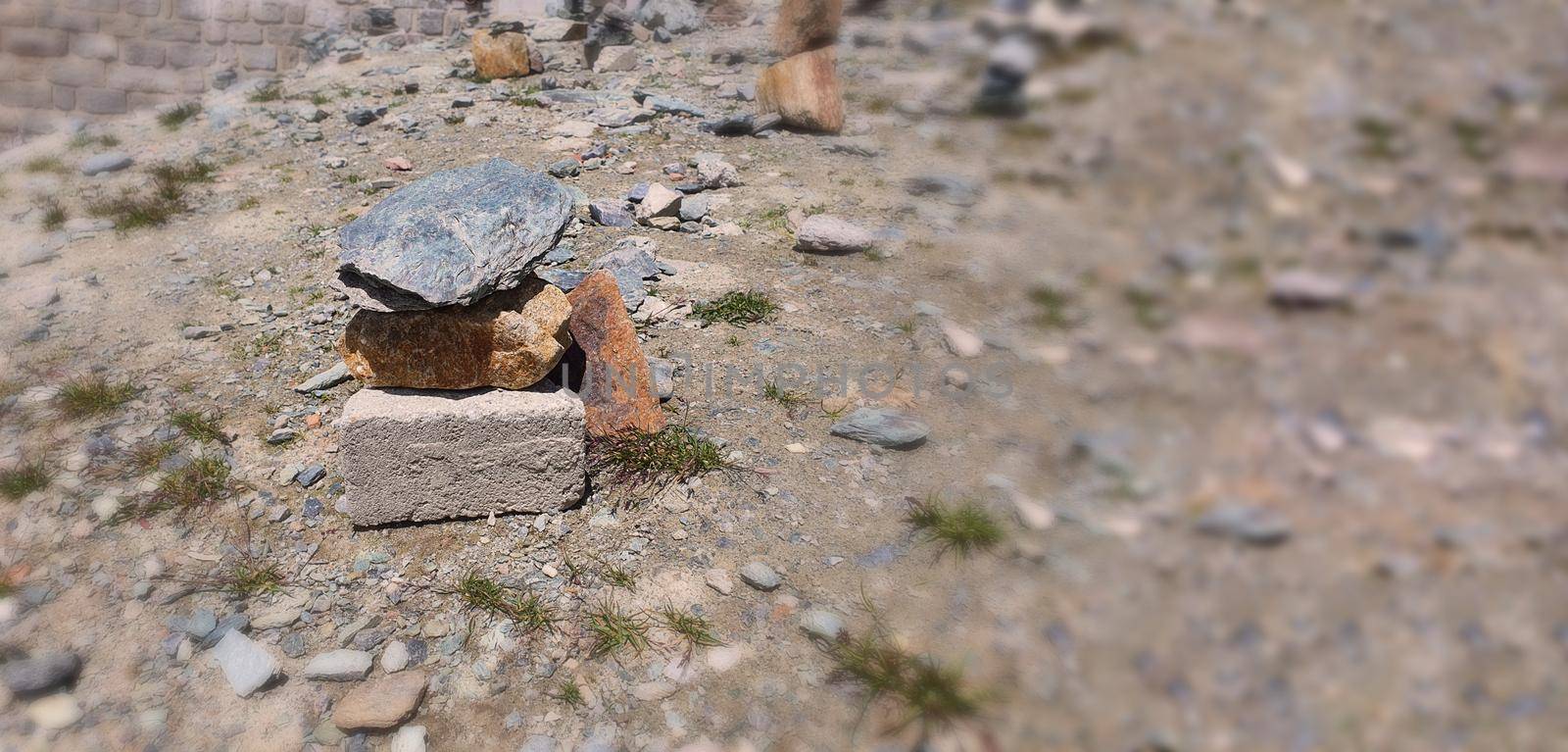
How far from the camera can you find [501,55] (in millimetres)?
7859

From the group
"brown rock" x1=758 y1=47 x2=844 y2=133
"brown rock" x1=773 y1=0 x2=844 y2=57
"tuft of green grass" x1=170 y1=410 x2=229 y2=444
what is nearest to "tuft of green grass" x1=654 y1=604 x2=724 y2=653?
"tuft of green grass" x1=170 y1=410 x2=229 y2=444

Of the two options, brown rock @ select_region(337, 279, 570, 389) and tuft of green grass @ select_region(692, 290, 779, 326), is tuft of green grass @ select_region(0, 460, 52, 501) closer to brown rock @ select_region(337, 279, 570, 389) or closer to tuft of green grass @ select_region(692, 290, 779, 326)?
brown rock @ select_region(337, 279, 570, 389)

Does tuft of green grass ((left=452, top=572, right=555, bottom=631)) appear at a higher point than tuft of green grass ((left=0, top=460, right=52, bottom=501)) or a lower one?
lower

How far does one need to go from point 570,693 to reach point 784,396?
1499mm

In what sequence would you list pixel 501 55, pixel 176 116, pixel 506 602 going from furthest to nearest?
pixel 501 55 → pixel 176 116 → pixel 506 602

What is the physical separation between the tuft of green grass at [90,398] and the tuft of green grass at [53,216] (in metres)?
2.63

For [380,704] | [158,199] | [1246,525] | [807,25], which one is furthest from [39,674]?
[807,25]

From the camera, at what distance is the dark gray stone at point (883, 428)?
10.2ft

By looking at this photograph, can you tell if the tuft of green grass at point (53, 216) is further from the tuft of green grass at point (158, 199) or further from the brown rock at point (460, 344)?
the brown rock at point (460, 344)

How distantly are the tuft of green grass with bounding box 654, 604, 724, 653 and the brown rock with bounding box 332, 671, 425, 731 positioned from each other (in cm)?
71

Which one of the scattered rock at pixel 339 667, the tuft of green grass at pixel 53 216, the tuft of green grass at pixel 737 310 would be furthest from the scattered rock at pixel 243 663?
the tuft of green grass at pixel 53 216

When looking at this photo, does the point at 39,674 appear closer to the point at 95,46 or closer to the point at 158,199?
the point at 158,199

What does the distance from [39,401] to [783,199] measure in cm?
387

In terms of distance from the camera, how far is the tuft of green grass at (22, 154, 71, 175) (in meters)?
6.48
